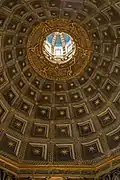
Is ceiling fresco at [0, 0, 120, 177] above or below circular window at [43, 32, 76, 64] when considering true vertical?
below

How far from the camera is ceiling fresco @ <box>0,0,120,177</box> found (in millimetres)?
24469

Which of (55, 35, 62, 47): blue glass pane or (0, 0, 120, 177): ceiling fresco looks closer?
(0, 0, 120, 177): ceiling fresco

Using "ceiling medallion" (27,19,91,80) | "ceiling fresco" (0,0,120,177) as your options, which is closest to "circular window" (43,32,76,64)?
"ceiling medallion" (27,19,91,80)

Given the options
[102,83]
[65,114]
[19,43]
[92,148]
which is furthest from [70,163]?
[19,43]

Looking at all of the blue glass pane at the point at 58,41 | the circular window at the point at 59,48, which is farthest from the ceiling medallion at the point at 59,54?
the blue glass pane at the point at 58,41

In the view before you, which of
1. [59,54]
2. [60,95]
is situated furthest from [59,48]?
[60,95]

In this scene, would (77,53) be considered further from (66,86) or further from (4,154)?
(4,154)

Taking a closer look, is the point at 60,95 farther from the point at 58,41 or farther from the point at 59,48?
the point at 58,41

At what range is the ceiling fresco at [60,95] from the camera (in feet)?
80.3

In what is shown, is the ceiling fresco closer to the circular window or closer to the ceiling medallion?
the ceiling medallion

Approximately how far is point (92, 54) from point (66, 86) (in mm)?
2481

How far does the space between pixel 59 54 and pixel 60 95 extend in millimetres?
3134

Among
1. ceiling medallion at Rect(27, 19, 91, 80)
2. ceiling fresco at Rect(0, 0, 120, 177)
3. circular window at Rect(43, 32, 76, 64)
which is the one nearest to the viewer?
ceiling fresco at Rect(0, 0, 120, 177)

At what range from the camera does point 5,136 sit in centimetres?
2544
